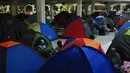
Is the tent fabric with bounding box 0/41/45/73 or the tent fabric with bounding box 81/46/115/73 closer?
the tent fabric with bounding box 81/46/115/73

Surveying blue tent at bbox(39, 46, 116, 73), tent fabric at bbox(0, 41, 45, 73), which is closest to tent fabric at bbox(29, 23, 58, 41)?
tent fabric at bbox(0, 41, 45, 73)

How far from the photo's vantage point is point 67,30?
955cm

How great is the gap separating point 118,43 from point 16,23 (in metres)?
3.70

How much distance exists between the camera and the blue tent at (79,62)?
Result: 11.4 ft

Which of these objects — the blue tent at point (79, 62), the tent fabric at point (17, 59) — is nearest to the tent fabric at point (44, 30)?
the tent fabric at point (17, 59)

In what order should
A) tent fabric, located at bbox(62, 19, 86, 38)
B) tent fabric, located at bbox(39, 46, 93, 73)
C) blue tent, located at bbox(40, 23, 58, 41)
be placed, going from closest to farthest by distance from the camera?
tent fabric, located at bbox(39, 46, 93, 73)
blue tent, located at bbox(40, 23, 58, 41)
tent fabric, located at bbox(62, 19, 86, 38)

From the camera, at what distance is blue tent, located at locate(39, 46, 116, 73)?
3486mm

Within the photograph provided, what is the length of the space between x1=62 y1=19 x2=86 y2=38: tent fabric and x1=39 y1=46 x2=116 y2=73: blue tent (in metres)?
5.40

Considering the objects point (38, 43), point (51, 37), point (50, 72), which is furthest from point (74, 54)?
point (51, 37)

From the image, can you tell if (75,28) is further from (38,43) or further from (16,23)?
(38,43)

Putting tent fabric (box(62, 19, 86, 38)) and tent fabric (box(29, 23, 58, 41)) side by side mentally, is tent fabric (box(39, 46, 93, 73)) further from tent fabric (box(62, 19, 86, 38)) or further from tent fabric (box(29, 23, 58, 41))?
tent fabric (box(62, 19, 86, 38))

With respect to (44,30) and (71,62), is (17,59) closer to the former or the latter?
(71,62)

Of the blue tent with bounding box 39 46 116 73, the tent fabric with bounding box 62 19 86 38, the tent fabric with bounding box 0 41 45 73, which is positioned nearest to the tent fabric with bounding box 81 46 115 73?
the blue tent with bounding box 39 46 116 73

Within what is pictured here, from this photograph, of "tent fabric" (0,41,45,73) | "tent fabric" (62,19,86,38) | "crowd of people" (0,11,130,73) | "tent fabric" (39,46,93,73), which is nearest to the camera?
"tent fabric" (39,46,93,73)
